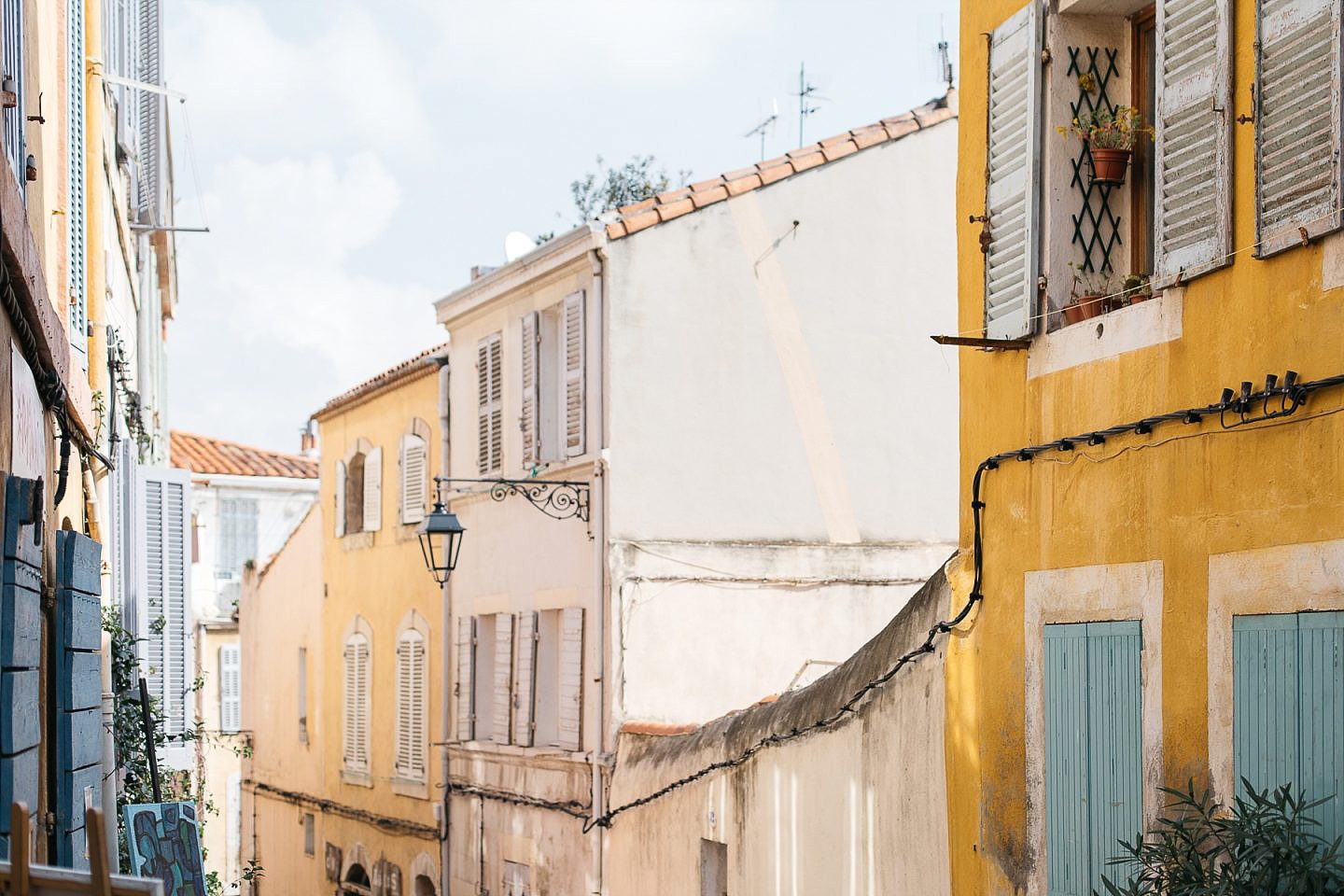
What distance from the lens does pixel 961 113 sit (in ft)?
30.4

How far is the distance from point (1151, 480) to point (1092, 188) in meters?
1.60

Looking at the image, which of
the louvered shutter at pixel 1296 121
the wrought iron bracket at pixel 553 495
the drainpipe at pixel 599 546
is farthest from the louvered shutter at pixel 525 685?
the louvered shutter at pixel 1296 121

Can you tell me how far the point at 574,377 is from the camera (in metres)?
16.4

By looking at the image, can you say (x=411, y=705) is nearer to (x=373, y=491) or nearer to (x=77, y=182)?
(x=373, y=491)

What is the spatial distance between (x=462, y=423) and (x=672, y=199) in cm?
433

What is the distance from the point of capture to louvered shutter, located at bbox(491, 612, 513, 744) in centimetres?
1766

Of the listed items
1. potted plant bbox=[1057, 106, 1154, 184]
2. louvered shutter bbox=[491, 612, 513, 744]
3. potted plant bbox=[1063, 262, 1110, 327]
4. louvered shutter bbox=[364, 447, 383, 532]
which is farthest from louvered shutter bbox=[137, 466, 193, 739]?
louvered shutter bbox=[364, 447, 383, 532]

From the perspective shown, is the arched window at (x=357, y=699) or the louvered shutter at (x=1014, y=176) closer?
the louvered shutter at (x=1014, y=176)

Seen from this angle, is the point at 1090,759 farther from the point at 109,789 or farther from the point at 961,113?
the point at 109,789

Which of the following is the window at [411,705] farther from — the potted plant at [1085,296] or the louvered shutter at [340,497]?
the potted plant at [1085,296]

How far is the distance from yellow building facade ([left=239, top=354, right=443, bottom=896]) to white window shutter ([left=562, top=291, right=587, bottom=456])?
3.91 meters

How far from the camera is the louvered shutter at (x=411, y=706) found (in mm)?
20109

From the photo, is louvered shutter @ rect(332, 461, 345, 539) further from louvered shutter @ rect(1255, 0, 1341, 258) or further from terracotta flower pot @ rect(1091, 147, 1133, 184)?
louvered shutter @ rect(1255, 0, 1341, 258)

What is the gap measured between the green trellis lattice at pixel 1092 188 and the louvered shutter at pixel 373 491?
14.5 metres
